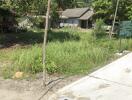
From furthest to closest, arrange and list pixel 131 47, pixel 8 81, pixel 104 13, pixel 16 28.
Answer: pixel 16 28
pixel 104 13
pixel 131 47
pixel 8 81

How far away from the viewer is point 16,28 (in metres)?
27.3

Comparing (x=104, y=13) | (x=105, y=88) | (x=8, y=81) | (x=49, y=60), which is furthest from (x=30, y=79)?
(x=104, y=13)

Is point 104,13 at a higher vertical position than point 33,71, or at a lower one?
higher

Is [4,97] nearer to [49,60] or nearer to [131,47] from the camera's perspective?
[49,60]

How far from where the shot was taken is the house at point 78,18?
164ft

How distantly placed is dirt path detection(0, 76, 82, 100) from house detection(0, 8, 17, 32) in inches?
631

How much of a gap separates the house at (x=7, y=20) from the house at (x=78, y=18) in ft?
78.9

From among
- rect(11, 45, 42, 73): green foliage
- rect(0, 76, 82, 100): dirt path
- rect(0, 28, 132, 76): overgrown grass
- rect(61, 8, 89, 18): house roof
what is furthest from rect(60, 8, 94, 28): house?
rect(0, 76, 82, 100): dirt path

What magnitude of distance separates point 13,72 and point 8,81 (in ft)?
2.79

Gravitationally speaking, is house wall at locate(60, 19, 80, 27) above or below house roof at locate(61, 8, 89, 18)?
below

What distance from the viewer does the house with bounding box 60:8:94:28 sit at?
50.1 m

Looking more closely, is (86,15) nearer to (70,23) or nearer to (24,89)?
(70,23)

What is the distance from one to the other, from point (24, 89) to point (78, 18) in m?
43.7

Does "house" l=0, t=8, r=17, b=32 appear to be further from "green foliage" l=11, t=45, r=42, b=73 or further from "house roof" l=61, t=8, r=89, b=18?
"house roof" l=61, t=8, r=89, b=18
